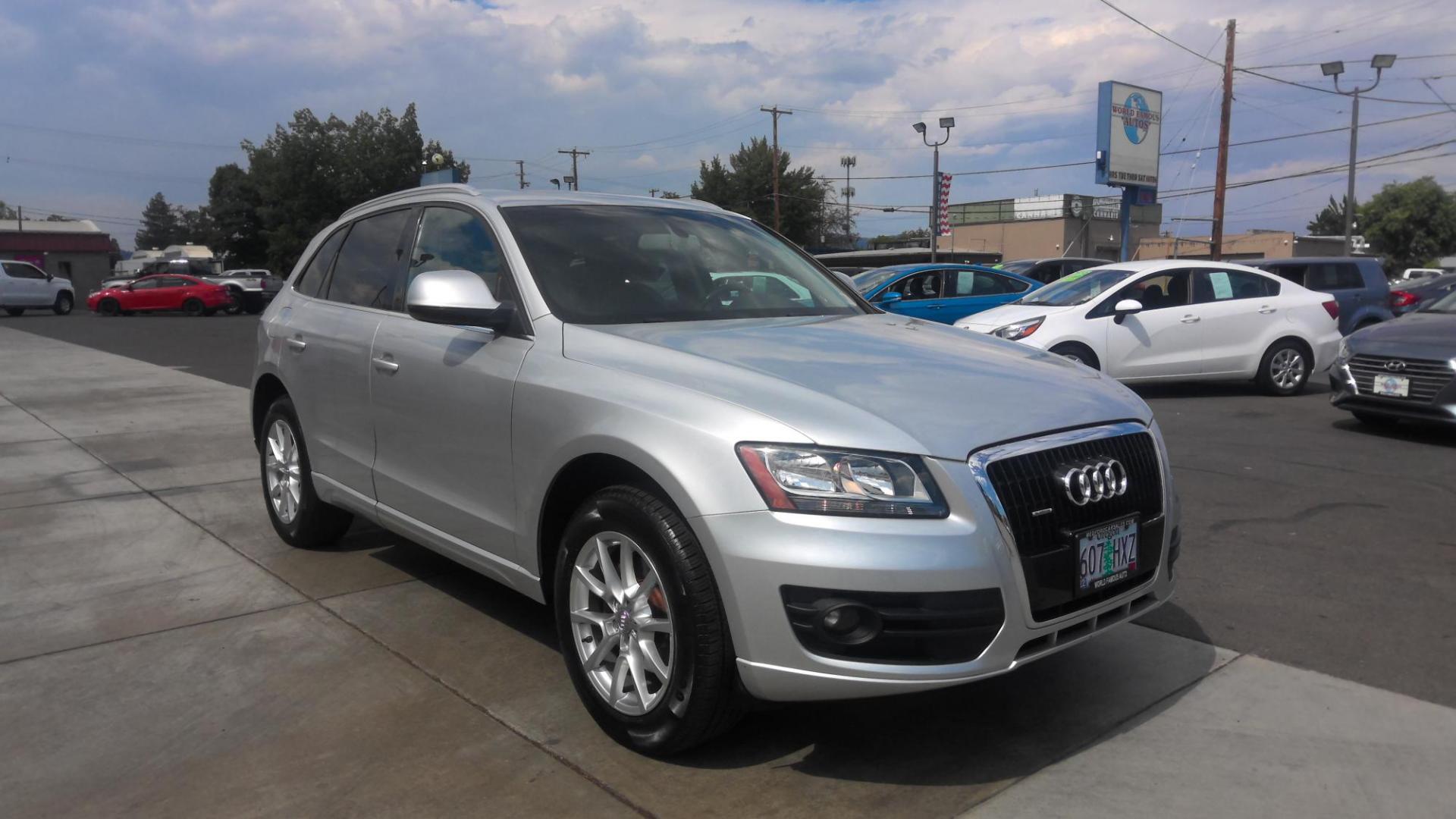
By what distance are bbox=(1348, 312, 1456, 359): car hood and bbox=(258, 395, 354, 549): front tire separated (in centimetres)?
801

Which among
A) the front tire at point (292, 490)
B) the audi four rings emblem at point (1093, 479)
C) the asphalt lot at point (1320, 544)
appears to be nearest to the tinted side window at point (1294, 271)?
the asphalt lot at point (1320, 544)

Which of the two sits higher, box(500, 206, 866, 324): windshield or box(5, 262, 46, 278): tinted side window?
box(500, 206, 866, 324): windshield

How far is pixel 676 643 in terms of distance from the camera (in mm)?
3061

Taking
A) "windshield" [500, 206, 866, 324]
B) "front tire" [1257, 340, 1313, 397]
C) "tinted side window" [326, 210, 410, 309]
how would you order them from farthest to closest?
"front tire" [1257, 340, 1313, 397] → "tinted side window" [326, 210, 410, 309] → "windshield" [500, 206, 866, 324]

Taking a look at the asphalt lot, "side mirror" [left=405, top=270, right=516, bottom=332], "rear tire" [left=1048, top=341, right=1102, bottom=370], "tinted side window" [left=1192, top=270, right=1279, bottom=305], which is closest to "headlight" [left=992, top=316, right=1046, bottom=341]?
"rear tire" [left=1048, top=341, right=1102, bottom=370]

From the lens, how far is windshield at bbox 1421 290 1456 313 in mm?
9539

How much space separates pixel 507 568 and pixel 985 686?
1.74m

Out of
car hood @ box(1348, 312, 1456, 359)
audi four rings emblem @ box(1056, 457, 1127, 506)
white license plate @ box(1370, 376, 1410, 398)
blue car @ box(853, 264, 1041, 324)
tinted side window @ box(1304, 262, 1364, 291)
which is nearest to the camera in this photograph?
audi four rings emblem @ box(1056, 457, 1127, 506)

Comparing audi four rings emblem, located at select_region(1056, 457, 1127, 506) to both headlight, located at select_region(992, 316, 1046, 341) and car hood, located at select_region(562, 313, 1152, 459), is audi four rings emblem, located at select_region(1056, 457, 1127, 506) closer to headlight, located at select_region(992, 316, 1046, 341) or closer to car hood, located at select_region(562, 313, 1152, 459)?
car hood, located at select_region(562, 313, 1152, 459)

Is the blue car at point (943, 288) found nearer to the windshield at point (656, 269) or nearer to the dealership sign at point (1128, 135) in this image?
the windshield at point (656, 269)

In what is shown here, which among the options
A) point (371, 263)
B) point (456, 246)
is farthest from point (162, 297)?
point (456, 246)

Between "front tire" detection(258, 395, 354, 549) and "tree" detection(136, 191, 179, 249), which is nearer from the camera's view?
"front tire" detection(258, 395, 354, 549)

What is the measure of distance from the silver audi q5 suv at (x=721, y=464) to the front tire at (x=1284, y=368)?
28.9ft

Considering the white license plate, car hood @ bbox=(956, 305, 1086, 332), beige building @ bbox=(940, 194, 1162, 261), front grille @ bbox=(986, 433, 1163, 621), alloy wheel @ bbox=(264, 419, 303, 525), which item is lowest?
alloy wheel @ bbox=(264, 419, 303, 525)
